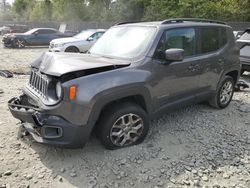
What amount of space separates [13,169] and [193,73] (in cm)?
307

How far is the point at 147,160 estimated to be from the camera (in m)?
3.58

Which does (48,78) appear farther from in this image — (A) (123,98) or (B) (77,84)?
(A) (123,98)

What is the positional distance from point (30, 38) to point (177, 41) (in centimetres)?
1619

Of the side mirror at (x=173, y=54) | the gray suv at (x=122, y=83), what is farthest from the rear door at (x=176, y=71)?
the side mirror at (x=173, y=54)

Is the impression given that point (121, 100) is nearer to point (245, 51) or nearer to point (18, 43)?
point (245, 51)

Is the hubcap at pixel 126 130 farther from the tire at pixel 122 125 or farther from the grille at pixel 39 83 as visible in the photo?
the grille at pixel 39 83

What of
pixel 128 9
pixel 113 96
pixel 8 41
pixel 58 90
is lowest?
pixel 8 41

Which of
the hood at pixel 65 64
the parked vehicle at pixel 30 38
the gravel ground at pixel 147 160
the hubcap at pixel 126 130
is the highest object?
the hood at pixel 65 64

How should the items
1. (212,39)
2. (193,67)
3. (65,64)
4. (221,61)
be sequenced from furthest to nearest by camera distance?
1. (221,61)
2. (212,39)
3. (193,67)
4. (65,64)

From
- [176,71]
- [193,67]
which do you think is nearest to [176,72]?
[176,71]

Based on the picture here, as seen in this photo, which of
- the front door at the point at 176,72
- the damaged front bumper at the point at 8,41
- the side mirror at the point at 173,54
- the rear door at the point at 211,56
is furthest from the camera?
the damaged front bumper at the point at 8,41

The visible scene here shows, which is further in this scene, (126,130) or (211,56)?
(211,56)

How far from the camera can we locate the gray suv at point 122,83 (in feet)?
10.5

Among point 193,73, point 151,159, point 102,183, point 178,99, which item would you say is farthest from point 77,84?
point 193,73
